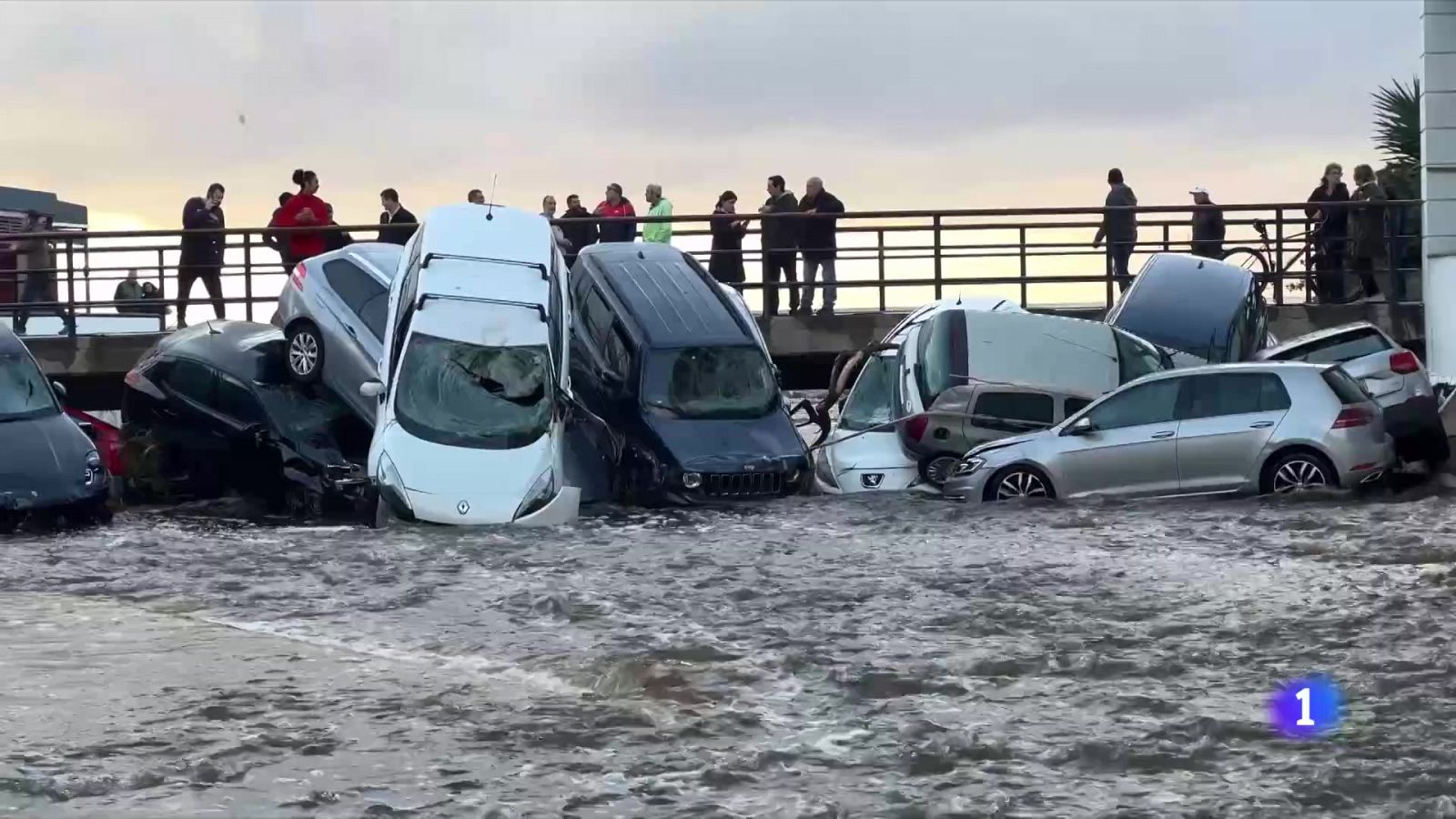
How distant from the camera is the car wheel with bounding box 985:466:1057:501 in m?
16.7

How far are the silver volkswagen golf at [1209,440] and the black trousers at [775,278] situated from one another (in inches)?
325

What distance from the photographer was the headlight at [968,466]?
1688 centimetres

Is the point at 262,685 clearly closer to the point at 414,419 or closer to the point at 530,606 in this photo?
the point at 530,606

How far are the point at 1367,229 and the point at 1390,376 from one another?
718cm

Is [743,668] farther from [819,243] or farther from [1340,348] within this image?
[819,243]

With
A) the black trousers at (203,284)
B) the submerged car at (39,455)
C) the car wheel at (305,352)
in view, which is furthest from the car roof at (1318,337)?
the black trousers at (203,284)

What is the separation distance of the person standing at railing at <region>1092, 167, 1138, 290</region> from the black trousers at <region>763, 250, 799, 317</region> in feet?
12.4

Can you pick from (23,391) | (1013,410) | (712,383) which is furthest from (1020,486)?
(23,391)

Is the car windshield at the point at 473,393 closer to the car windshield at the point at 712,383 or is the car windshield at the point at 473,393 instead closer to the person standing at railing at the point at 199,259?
the car windshield at the point at 712,383

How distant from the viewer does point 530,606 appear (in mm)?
11812

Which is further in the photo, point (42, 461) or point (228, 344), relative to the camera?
point (228, 344)

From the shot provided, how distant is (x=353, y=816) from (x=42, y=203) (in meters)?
33.4

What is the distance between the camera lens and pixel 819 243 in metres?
25.2

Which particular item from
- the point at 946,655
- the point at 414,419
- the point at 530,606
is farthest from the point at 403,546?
the point at 946,655
